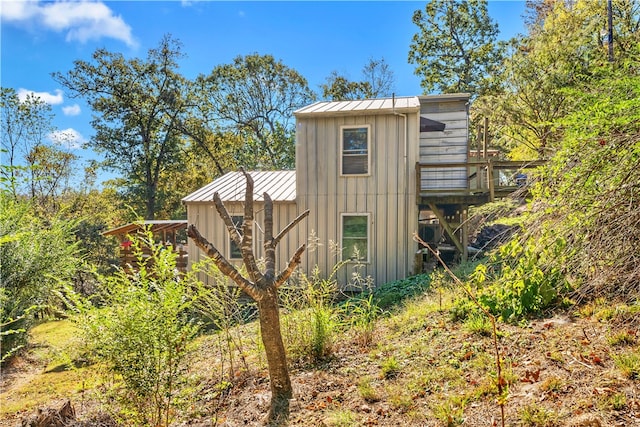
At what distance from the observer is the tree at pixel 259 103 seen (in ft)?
70.7

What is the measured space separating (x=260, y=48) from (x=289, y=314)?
20976mm

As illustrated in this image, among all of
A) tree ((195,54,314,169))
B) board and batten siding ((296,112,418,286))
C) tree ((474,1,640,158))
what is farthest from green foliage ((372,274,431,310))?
tree ((195,54,314,169))

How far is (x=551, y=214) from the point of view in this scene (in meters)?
3.29

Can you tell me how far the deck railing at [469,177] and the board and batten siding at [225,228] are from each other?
3510mm

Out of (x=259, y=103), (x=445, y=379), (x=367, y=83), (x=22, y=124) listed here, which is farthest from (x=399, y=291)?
(x=22, y=124)

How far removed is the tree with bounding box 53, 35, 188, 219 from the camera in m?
17.9

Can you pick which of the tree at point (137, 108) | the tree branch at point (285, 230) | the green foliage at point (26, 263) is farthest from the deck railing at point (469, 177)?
the tree at point (137, 108)

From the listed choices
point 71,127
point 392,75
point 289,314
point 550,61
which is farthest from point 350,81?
point 289,314

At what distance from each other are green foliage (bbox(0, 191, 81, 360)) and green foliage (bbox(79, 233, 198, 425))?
4228 millimetres

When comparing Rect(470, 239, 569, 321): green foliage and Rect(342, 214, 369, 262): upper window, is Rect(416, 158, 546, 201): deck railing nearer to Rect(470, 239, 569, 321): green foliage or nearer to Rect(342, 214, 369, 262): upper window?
Rect(342, 214, 369, 262): upper window

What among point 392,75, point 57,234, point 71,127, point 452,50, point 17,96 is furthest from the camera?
point 392,75

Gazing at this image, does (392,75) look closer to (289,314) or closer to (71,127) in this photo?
(71,127)

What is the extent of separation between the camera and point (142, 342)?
8.07 feet

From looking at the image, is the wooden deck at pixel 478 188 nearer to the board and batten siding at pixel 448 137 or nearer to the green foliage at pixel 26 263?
the board and batten siding at pixel 448 137
